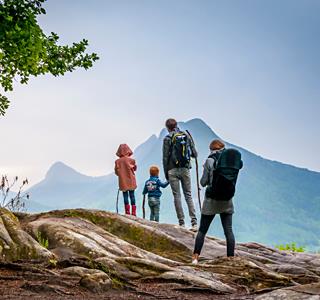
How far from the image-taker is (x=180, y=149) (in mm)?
19625

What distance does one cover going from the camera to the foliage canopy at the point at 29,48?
1289 centimetres

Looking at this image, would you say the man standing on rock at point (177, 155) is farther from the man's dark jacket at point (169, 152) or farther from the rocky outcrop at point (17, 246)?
the rocky outcrop at point (17, 246)

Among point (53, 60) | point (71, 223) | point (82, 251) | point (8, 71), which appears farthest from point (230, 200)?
point (8, 71)

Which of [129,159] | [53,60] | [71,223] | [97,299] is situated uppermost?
[53,60]

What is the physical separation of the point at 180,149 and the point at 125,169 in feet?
13.7

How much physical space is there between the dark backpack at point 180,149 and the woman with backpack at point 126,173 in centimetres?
364

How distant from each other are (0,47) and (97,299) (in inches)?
265

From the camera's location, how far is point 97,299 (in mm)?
10555

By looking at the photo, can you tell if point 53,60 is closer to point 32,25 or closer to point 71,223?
point 32,25

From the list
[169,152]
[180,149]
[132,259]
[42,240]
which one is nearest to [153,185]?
[169,152]

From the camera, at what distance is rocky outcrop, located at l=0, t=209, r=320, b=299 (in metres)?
12.2

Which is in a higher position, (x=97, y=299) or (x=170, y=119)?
(x=170, y=119)

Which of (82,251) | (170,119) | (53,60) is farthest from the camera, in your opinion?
(170,119)

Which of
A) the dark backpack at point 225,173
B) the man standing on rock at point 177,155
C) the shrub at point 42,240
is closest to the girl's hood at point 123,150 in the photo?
the man standing on rock at point 177,155
